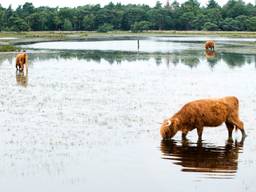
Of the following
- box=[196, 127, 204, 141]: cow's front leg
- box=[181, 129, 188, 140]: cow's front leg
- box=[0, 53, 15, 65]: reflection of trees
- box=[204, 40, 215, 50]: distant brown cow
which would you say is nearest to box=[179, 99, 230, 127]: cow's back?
box=[196, 127, 204, 141]: cow's front leg

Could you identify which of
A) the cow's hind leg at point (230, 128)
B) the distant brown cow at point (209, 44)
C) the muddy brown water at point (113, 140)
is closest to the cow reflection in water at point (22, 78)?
the muddy brown water at point (113, 140)

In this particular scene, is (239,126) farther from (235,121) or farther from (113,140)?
(113,140)

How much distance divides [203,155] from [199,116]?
1484 millimetres

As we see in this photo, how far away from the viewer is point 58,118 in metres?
20.4

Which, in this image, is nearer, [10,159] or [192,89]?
[10,159]

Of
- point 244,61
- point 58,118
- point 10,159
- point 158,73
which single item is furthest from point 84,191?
point 244,61

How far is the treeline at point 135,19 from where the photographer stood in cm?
13573

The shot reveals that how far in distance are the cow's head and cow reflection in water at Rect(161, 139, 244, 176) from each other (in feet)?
0.59

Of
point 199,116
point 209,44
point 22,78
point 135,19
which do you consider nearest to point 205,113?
point 199,116

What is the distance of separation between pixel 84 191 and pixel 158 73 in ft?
81.3

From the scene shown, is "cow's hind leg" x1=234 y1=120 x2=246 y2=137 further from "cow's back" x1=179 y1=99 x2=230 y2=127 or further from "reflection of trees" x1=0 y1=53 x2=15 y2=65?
"reflection of trees" x1=0 y1=53 x2=15 y2=65

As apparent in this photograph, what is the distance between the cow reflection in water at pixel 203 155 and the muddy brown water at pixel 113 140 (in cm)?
3

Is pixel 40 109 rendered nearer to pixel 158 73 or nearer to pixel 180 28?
pixel 158 73

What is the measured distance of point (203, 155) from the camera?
1591cm
